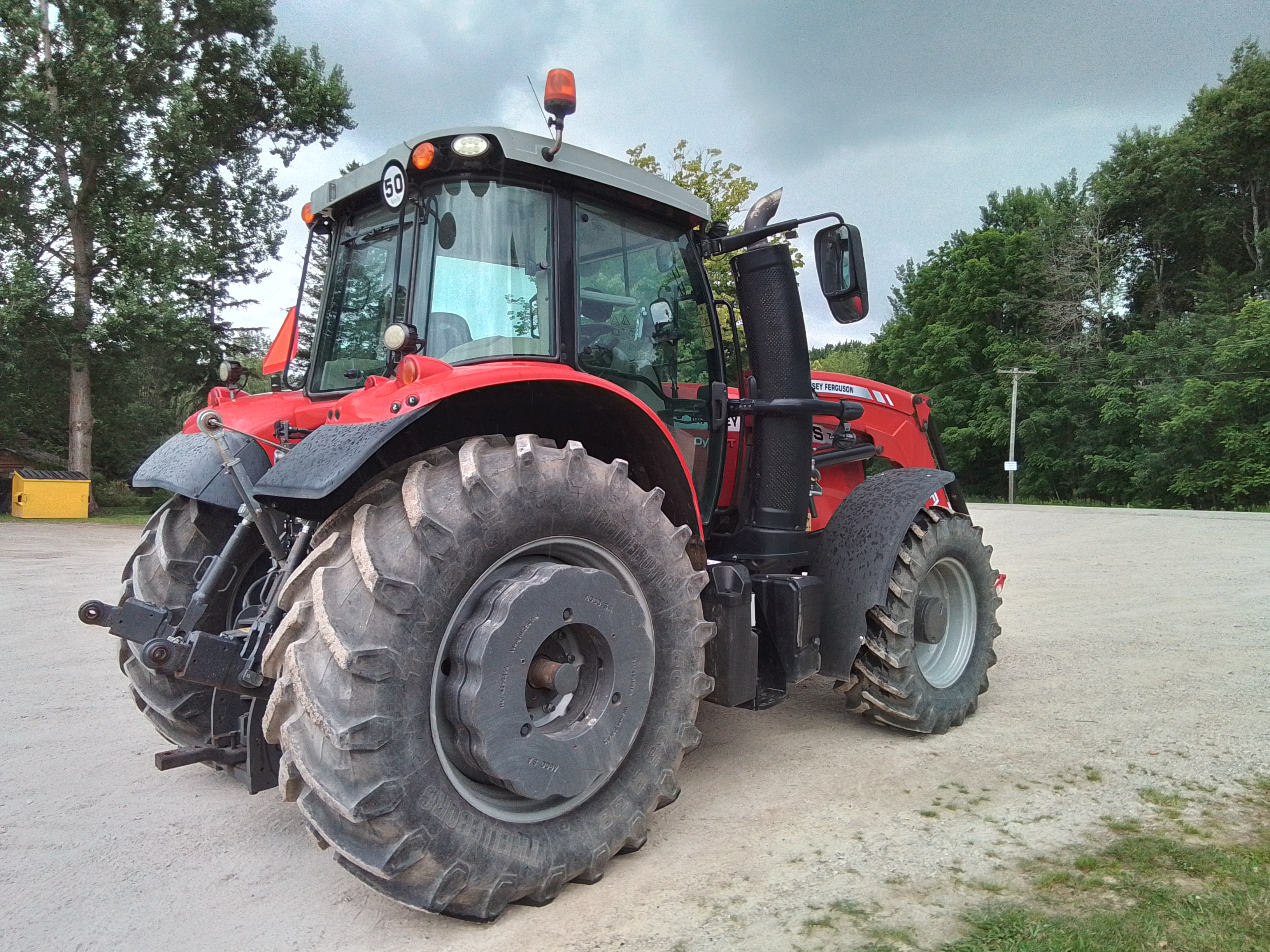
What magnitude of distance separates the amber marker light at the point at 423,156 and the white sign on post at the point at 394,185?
12cm

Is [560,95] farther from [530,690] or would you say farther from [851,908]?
[851,908]

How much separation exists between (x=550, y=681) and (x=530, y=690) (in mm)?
171

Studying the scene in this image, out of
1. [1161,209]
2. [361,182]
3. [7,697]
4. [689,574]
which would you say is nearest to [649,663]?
[689,574]

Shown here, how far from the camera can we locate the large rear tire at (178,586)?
11.2 feet

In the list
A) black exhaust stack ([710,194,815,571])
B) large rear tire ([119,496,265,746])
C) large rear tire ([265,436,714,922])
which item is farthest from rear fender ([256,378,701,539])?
large rear tire ([119,496,265,746])

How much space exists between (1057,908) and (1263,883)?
673 mm

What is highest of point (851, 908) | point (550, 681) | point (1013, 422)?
point (1013, 422)

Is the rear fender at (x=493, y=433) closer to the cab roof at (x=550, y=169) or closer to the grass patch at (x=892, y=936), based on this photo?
the cab roof at (x=550, y=169)

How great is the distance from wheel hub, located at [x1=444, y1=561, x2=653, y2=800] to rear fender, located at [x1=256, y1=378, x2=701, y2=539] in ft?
1.85

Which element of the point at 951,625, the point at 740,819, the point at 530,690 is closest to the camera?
the point at 530,690

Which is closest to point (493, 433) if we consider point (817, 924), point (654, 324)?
point (654, 324)

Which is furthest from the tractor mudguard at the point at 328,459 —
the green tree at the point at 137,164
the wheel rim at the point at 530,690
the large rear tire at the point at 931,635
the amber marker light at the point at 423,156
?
the green tree at the point at 137,164

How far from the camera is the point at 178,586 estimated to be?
11.5ft

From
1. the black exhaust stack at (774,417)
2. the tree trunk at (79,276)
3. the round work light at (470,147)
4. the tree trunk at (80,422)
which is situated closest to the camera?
the round work light at (470,147)
